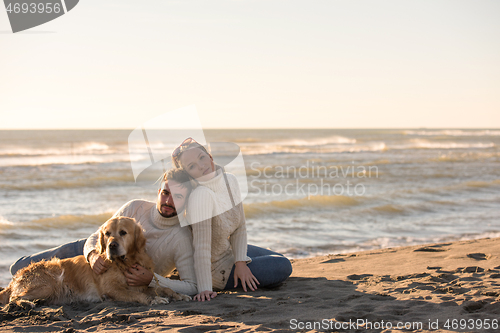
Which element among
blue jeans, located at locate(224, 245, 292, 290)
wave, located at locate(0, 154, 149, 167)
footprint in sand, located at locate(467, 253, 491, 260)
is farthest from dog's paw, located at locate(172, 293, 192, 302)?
wave, located at locate(0, 154, 149, 167)

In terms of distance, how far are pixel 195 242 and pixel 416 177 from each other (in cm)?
1415

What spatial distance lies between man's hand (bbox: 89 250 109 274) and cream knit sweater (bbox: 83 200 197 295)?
5.4 inches

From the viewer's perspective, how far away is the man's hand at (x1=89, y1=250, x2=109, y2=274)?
12.3 feet

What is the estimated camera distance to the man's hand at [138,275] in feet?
12.4

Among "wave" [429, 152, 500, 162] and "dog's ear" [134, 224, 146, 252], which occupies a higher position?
"dog's ear" [134, 224, 146, 252]

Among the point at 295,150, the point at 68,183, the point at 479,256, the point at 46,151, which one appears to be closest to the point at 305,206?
the point at 479,256

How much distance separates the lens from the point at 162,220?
13.1ft

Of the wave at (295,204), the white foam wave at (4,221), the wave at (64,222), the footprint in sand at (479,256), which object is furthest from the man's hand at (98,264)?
the wave at (295,204)

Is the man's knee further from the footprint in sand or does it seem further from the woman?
the footprint in sand

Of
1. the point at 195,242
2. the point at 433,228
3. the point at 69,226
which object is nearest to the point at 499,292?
the point at 195,242

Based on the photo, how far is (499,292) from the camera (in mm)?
3512

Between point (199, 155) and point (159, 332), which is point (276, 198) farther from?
point (159, 332)

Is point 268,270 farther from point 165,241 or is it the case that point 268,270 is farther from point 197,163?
point 197,163

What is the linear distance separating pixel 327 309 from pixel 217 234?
3.99ft
